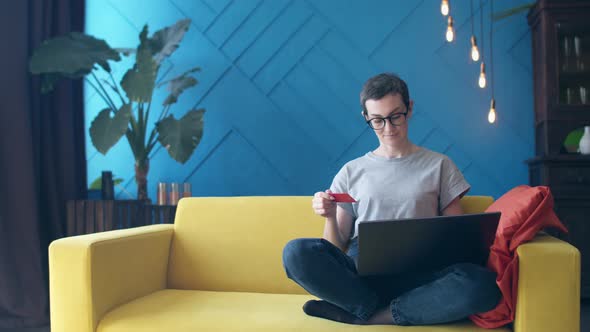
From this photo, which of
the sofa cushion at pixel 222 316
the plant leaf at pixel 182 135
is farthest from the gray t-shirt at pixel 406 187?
the plant leaf at pixel 182 135

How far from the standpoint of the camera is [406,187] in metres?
1.87

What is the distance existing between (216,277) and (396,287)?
70 centimetres

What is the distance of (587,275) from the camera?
3.30 m

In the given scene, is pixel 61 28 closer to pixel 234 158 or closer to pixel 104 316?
pixel 234 158

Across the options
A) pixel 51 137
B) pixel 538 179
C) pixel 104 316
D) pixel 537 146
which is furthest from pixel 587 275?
pixel 51 137

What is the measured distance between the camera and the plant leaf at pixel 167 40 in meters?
3.49

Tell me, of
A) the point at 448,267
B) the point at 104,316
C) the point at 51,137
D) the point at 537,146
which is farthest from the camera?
the point at 537,146

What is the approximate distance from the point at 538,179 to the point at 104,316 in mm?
2662

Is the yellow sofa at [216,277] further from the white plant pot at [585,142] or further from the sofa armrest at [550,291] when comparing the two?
the white plant pot at [585,142]

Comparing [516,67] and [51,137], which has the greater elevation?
[516,67]

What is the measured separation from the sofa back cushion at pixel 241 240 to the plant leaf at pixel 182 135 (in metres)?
1.15

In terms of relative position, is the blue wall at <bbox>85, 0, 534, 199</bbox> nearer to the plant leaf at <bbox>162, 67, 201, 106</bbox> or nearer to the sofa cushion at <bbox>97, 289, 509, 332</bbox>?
the plant leaf at <bbox>162, 67, 201, 106</bbox>

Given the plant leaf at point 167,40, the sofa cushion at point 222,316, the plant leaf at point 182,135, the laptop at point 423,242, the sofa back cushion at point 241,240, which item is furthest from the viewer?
the plant leaf at point 167,40

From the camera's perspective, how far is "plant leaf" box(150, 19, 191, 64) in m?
3.49
